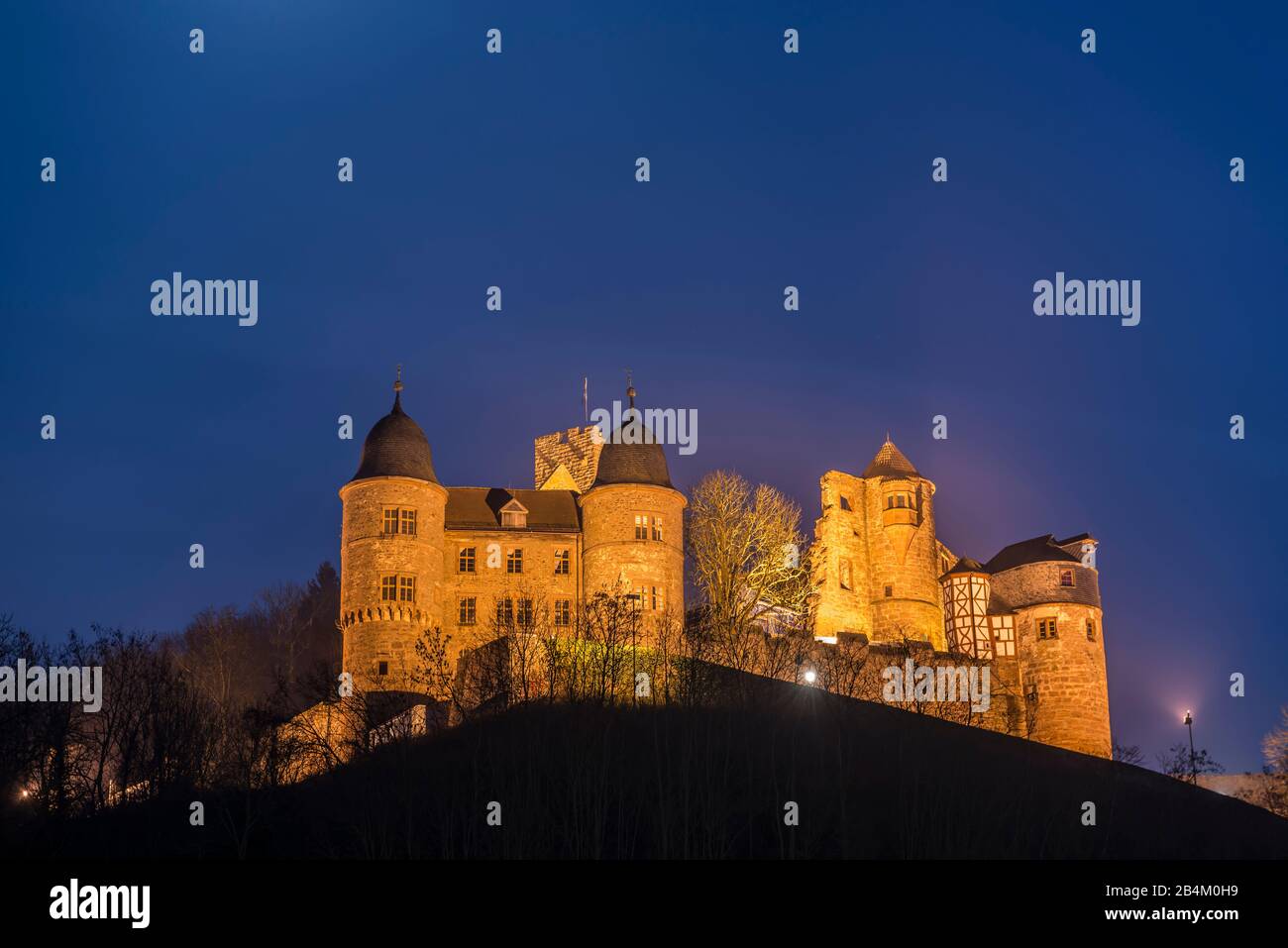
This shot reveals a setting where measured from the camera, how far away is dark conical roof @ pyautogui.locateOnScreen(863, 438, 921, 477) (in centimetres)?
8038

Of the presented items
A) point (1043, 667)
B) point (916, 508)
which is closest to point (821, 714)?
point (1043, 667)

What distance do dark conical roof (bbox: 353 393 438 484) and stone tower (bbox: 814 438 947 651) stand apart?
71.6 ft

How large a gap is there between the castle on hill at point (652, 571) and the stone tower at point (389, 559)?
2.7 inches

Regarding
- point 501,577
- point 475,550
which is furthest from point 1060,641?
point 475,550

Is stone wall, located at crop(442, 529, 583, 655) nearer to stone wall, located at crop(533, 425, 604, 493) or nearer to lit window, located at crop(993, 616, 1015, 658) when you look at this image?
stone wall, located at crop(533, 425, 604, 493)

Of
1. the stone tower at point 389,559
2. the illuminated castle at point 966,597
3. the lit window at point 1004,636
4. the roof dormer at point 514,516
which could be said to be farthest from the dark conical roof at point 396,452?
the lit window at point 1004,636

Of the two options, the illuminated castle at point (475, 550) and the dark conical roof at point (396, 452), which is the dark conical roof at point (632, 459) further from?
the dark conical roof at point (396, 452)

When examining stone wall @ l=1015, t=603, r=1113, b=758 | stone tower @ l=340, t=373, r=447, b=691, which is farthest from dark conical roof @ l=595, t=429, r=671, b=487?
stone wall @ l=1015, t=603, r=1113, b=758

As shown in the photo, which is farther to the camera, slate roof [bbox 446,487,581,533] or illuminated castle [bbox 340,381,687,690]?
slate roof [bbox 446,487,581,533]

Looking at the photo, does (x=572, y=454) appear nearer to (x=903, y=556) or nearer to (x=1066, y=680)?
(x=903, y=556)

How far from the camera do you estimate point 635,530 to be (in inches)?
2557

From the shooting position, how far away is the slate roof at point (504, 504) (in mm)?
66750

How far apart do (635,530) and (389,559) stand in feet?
35.1
